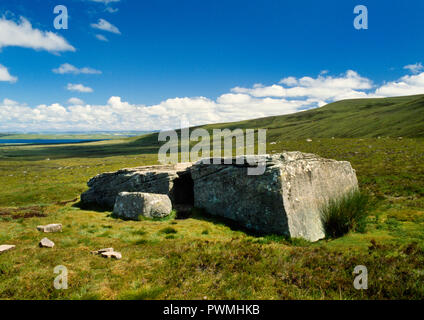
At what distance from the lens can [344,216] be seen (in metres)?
13.4

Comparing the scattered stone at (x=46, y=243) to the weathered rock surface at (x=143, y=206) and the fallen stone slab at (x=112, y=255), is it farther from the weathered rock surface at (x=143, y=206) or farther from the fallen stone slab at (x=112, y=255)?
the weathered rock surface at (x=143, y=206)

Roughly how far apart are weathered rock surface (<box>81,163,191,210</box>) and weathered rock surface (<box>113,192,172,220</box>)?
2447 mm

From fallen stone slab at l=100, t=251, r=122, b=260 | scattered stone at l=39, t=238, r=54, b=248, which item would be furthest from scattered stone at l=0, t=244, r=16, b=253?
fallen stone slab at l=100, t=251, r=122, b=260

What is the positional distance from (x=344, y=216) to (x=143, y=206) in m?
13.5

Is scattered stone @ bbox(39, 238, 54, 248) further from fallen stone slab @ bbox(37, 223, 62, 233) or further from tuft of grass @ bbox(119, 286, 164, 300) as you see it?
tuft of grass @ bbox(119, 286, 164, 300)

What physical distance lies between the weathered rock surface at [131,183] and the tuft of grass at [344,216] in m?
12.3

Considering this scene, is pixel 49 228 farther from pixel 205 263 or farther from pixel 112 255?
pixel 205 263

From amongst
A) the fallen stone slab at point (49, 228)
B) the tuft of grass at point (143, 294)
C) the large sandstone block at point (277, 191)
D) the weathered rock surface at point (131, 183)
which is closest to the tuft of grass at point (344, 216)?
the large sandstone block at point (277, 191)

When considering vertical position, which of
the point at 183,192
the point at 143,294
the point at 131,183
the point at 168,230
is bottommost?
the point at 168,230

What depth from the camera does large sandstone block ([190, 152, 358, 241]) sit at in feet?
42.5

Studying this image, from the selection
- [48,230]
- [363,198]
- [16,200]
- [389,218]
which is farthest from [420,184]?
[16,200]

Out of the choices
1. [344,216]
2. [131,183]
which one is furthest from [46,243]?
[344,216]

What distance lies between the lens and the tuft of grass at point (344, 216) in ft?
44.0

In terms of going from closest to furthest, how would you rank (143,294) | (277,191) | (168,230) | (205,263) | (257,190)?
(143,294), (205,263), (277,191), (168,230), (257,190)
